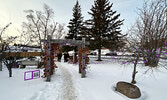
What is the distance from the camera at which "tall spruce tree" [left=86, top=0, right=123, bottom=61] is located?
1188 centimetres

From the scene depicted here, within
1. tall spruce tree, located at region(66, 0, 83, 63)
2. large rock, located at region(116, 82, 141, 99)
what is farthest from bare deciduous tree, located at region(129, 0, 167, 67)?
tall spruce tree, located at region(66, 0, 83, 63)

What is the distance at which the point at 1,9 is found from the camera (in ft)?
19.2

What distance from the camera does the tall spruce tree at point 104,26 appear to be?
11.9m

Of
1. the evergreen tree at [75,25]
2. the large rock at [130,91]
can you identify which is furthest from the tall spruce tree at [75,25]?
the large rock at [130,91]

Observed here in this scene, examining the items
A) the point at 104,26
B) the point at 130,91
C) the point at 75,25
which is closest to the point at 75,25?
the point at 75,25

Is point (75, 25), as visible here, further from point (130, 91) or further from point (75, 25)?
point (130, 91)

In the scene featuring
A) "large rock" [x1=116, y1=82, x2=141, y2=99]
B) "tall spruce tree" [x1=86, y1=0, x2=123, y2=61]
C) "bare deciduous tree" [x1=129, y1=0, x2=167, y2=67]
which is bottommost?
"large rock" [x1=116, y1=82, x2=141, y2=99]

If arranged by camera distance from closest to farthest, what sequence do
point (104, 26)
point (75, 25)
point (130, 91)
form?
point (130, 91), point (104, 26), point (75, 25)

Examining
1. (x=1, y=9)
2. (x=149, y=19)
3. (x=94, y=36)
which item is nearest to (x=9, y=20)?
(x=1, y=9)

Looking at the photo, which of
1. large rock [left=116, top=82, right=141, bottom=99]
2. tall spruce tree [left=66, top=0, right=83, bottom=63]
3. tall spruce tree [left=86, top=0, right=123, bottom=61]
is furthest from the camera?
tall spruce tree [left=66, top=0, right=83, bottom=63]

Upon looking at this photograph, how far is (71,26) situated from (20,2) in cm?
924

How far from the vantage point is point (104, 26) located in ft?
38.8

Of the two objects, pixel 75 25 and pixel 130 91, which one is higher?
pixel 75 25

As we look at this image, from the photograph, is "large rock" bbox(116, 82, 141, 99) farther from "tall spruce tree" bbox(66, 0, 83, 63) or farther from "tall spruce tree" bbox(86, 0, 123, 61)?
"tall spruce tree" bbox(66, 0, 83, 63)
